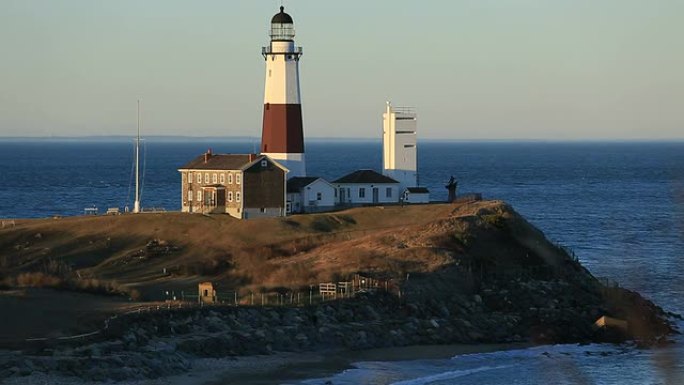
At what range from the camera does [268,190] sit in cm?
6384

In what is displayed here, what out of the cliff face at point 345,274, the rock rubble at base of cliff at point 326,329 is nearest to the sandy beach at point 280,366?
the rock rubble at base of cliff at point 326,329

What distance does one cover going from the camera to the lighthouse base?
6681cm

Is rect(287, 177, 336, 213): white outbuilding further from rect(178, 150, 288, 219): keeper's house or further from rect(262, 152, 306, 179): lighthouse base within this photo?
rect(178, 150, 288, 219): keeper's house

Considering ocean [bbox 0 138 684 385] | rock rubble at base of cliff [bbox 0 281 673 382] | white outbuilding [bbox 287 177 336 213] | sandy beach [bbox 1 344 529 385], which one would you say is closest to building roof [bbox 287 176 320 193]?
white outbuilding [bbox 287 177 336 213]

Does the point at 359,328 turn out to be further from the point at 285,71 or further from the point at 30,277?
the point at 285,71

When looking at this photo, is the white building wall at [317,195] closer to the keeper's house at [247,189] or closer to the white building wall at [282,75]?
the keeper's house at [247,189]

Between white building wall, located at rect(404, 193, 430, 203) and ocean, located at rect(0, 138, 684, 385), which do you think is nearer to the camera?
ocean, located at rect(0, 138, 684, 385)

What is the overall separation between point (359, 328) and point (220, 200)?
2241 cm

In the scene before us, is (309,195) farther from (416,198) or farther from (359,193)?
(416,198)

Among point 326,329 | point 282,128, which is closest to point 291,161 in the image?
Answer: point 282,128

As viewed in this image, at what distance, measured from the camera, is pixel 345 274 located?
162 feet

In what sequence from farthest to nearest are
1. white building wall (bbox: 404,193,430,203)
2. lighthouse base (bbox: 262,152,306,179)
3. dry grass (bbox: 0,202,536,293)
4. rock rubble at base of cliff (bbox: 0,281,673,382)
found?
white building wall (bbox: 404,193,430,203) < lighthouse base (bbox: 262,152,306,179) < dry grass (bbox: 0,202,536,293) < rock rubble at base of cliff (bbox: 0,281,673,382)

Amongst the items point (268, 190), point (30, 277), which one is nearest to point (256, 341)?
point (30, 277)

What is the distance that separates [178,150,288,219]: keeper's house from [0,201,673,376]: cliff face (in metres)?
2.38
